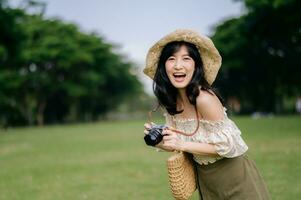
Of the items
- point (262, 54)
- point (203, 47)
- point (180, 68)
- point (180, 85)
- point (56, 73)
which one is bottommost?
point (180, 85)

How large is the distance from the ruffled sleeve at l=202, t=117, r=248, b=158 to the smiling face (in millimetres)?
293

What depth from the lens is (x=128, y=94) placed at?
6372 cm

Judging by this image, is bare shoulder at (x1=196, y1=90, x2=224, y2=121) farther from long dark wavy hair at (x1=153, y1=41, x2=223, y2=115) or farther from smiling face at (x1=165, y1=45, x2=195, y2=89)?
smiling face at (x1=165, y1=45, x2=195, y2=89)

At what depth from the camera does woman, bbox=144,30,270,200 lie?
2807 mm

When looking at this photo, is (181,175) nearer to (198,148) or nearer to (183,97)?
(198,148)

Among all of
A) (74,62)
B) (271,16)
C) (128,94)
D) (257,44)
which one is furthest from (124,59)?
(271,16)

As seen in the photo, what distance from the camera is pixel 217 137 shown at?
2816 millimetres

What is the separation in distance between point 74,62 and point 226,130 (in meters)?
46.8

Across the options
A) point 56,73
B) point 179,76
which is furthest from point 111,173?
point 56,73

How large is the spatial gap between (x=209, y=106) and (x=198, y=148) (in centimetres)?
26

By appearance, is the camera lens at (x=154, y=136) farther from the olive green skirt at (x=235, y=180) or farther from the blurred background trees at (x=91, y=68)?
the blurred background trees at (x=91, y=68)

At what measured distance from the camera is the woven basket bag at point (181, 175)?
9.35 ft

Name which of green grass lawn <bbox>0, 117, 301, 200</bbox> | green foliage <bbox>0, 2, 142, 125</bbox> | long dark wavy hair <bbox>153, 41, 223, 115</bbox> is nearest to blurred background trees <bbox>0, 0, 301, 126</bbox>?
green foliage <bbox>0, 2, 142, 125</bbox>

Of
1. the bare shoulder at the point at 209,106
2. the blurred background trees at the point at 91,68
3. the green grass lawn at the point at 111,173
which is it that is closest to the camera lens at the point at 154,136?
the bare shoulder at the point at 209,106
